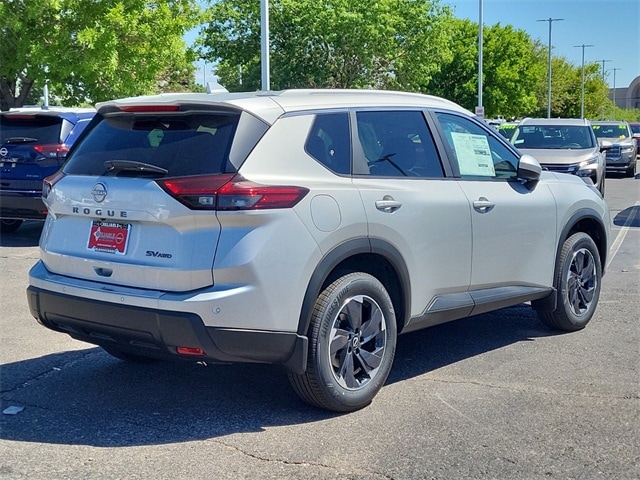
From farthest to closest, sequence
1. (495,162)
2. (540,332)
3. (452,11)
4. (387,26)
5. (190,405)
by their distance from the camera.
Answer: (452,11), (387,26), (540,332), (495,162), (190,405)

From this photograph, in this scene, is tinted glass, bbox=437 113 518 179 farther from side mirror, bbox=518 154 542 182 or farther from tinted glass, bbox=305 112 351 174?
tinted glass, bbox=305 112 351 174

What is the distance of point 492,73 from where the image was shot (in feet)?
170

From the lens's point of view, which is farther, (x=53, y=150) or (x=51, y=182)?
(x=53, y=150)

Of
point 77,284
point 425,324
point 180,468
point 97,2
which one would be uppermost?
point 97,2

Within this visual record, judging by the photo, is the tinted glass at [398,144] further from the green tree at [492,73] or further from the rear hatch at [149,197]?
the green tree at [492,73]

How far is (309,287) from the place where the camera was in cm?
447

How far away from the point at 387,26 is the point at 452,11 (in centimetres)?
460

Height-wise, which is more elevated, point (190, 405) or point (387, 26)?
point (387, 26)

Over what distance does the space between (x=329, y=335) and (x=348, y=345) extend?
234 mm

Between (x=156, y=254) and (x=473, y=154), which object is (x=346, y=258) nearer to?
(x=156, y=254)

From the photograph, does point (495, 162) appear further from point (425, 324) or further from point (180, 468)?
point (180, 468)

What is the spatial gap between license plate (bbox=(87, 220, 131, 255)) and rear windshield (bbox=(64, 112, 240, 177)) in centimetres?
29

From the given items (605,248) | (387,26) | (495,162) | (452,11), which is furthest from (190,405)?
(452,11)

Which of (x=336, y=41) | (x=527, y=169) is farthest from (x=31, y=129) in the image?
(x=336, y=41)
